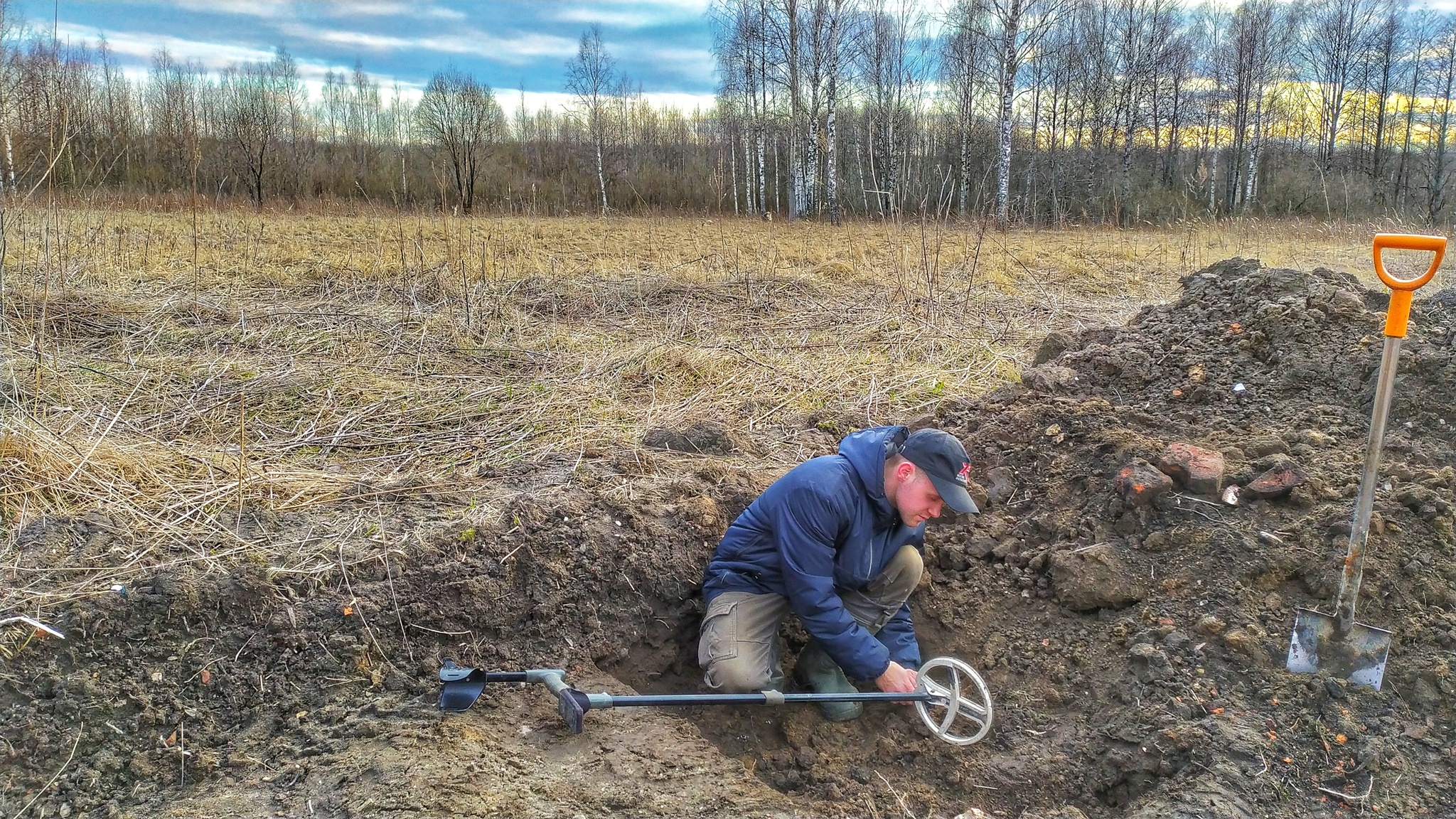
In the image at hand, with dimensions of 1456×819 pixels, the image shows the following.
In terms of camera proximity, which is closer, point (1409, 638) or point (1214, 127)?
point (1409, 638)

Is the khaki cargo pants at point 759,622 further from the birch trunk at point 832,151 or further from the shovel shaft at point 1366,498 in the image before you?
the birch trunk at point 832,151

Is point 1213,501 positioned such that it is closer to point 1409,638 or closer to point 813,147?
point 1409,638

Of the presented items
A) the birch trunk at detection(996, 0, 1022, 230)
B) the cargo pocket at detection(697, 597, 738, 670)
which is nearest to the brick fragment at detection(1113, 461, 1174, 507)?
the cargo pocket at detection(697, 597, 738, 670)

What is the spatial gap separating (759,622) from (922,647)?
715 mm

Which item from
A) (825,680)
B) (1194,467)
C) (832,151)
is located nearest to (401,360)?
(825,680)

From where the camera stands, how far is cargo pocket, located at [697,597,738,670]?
9.62 feet

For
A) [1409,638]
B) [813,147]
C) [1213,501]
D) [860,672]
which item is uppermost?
[813,147]

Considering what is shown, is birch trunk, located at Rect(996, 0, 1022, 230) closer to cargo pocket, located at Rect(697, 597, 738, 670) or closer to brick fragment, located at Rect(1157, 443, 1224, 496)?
brick fragment, located at Rect(1157, 443, 1224, 496)

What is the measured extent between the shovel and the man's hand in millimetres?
1149

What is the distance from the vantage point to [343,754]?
2.29 metres

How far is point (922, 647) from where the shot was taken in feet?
10.6

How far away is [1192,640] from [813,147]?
2019 centimetres

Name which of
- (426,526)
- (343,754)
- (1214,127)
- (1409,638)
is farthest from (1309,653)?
(1214,127)

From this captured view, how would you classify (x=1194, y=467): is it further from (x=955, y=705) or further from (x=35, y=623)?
(x=35, y=623)
